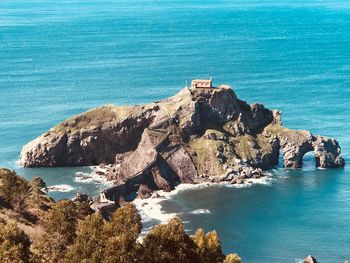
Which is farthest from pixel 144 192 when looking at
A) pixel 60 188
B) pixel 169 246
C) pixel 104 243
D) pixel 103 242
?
pixel 104 243

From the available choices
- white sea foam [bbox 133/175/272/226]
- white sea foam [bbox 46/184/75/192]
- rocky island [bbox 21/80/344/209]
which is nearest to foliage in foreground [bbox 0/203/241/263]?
white sea foam [bbox 133/175/272/226]

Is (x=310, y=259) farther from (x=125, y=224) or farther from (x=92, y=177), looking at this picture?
(x=92, y=177)

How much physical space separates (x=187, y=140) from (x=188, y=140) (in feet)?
0.74

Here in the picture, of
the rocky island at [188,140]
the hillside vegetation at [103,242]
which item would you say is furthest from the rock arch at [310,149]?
the hillside vegetation at [103,242]

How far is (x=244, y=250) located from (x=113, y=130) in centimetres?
5584

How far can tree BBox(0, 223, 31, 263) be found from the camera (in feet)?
173

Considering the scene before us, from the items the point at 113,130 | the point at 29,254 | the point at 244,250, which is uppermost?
the point at 113,130

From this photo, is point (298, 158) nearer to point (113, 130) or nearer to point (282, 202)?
point (282, 202)

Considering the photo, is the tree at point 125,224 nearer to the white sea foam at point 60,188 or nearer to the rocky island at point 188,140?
the white sea foam at point 60,188

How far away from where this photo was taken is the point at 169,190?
14112 centimetres

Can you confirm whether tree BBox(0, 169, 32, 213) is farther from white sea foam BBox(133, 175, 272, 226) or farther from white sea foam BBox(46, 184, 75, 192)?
white sea foam BBox(46, 184, 75, 192)

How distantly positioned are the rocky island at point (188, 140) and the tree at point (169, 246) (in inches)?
3481

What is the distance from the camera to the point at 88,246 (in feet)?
173

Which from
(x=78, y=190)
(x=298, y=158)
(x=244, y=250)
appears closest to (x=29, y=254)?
(x=244, y=250)
